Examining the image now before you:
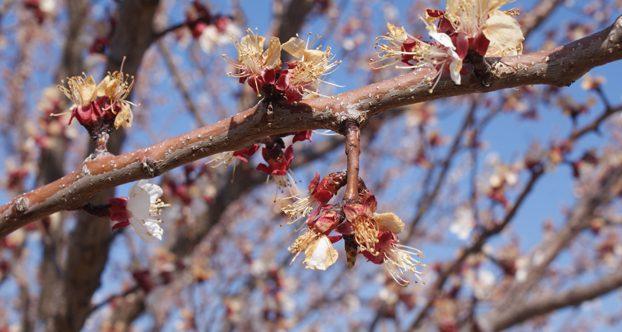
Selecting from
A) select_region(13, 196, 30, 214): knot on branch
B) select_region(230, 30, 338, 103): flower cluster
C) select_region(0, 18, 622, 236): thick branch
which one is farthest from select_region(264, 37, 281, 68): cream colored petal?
select_region(13, 196, 30, 214): knot on branch

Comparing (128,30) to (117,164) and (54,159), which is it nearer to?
(117,164)

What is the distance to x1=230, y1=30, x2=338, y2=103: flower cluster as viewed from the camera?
51.4 inches

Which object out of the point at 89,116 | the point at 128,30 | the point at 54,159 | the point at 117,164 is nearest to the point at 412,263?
the point at 117,164

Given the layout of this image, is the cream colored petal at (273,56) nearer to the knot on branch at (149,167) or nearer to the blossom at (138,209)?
the knot on branch at (149,167)

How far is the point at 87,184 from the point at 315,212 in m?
0.54

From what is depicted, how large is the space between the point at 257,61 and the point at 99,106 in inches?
18.8

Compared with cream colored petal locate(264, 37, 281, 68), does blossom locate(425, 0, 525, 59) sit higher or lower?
lower

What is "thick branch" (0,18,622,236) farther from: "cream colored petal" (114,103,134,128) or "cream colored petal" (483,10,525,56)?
"cream colored petal" (114,103,134,128)

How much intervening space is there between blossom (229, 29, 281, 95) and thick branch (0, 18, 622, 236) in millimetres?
74

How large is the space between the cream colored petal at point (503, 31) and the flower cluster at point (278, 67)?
15.0 inches

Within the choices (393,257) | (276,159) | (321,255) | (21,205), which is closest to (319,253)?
(321,255)

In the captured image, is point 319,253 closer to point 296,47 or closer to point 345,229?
point 345,229

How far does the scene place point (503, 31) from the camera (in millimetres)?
1282

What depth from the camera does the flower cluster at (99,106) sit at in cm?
154
